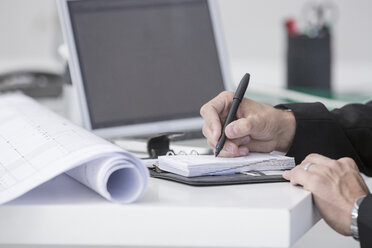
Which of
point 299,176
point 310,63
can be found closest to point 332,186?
point 299,176

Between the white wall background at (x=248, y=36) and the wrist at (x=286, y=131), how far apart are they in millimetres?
2616

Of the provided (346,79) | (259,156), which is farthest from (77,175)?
(346,79)

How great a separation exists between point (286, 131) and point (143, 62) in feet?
1.56

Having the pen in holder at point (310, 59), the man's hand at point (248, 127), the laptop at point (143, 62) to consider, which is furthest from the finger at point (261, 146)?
the pen in holder at point (310, 59)

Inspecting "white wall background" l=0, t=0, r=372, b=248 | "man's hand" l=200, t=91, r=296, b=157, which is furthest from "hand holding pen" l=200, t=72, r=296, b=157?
"white wall background" l=0, t=0, r=372, b=248

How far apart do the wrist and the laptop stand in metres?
0.36

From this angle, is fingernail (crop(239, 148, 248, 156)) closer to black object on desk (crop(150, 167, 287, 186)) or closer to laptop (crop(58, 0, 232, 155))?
black object on desk (crop(150, 167, 287, 186))

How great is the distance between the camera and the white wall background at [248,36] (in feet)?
12.9

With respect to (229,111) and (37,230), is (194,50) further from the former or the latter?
(37,230)

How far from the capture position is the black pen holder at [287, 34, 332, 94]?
2.86 metres

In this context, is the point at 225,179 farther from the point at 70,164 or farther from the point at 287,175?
the point at 70,164

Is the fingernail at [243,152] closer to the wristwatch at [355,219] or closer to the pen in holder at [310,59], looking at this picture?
the wristwatch at [355,219]

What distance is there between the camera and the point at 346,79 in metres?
3.82

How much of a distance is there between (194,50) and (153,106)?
164 mm
